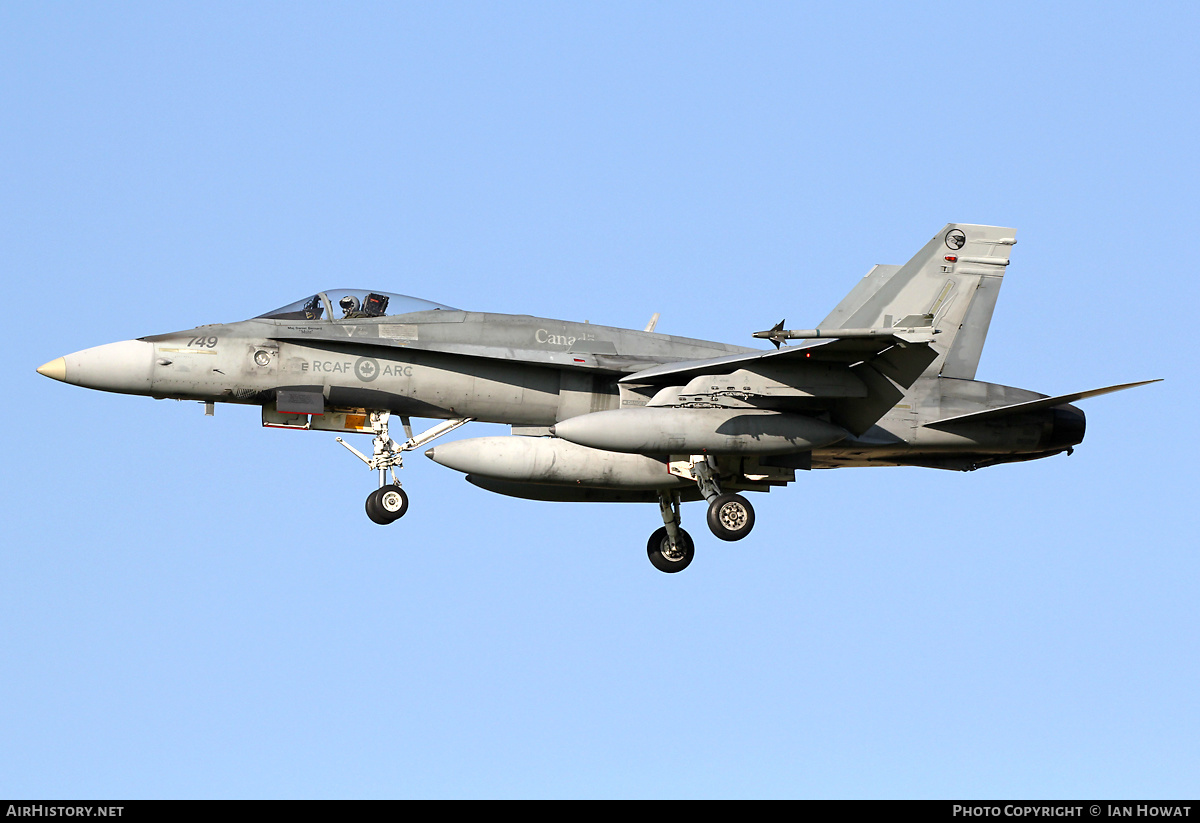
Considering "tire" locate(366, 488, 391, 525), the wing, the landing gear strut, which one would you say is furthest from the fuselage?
the landing gear strut

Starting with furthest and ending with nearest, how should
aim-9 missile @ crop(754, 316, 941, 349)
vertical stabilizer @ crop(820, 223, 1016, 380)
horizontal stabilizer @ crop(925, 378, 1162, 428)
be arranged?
vertical stabilizer @ crop(820, 223, 1016, 380) < horizontal stabilizer @ crop(925, 378, 1162, 428) < aim-9 missile @ crop(754, 316, 941, 349)

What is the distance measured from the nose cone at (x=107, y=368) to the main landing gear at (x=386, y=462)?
2548 millimetres

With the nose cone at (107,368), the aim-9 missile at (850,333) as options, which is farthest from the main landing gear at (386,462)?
the aim-9 missile at (850,333)

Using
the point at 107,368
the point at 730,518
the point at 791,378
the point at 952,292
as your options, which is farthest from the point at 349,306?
the point at 952,292

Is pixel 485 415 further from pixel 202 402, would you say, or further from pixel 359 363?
pixel 202 402

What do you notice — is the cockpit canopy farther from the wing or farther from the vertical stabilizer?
the vertical stabilizer

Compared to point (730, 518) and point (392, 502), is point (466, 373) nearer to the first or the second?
point (392, 502)

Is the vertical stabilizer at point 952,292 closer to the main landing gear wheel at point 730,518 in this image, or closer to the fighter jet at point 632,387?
the fighter jet at point 632,387

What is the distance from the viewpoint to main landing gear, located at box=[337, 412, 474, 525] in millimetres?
18812

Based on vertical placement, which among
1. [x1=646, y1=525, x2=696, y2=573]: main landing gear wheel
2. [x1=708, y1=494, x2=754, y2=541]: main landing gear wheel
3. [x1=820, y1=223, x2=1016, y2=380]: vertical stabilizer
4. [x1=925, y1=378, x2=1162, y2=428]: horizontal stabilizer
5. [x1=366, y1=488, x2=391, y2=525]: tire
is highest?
[x1=820, y1=223, x2=1016, y2=380]: vertical stabilizer

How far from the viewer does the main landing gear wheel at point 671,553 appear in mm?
21703

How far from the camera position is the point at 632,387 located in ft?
62.7

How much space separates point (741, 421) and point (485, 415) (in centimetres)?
339

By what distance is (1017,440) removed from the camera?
2023 centimetres
